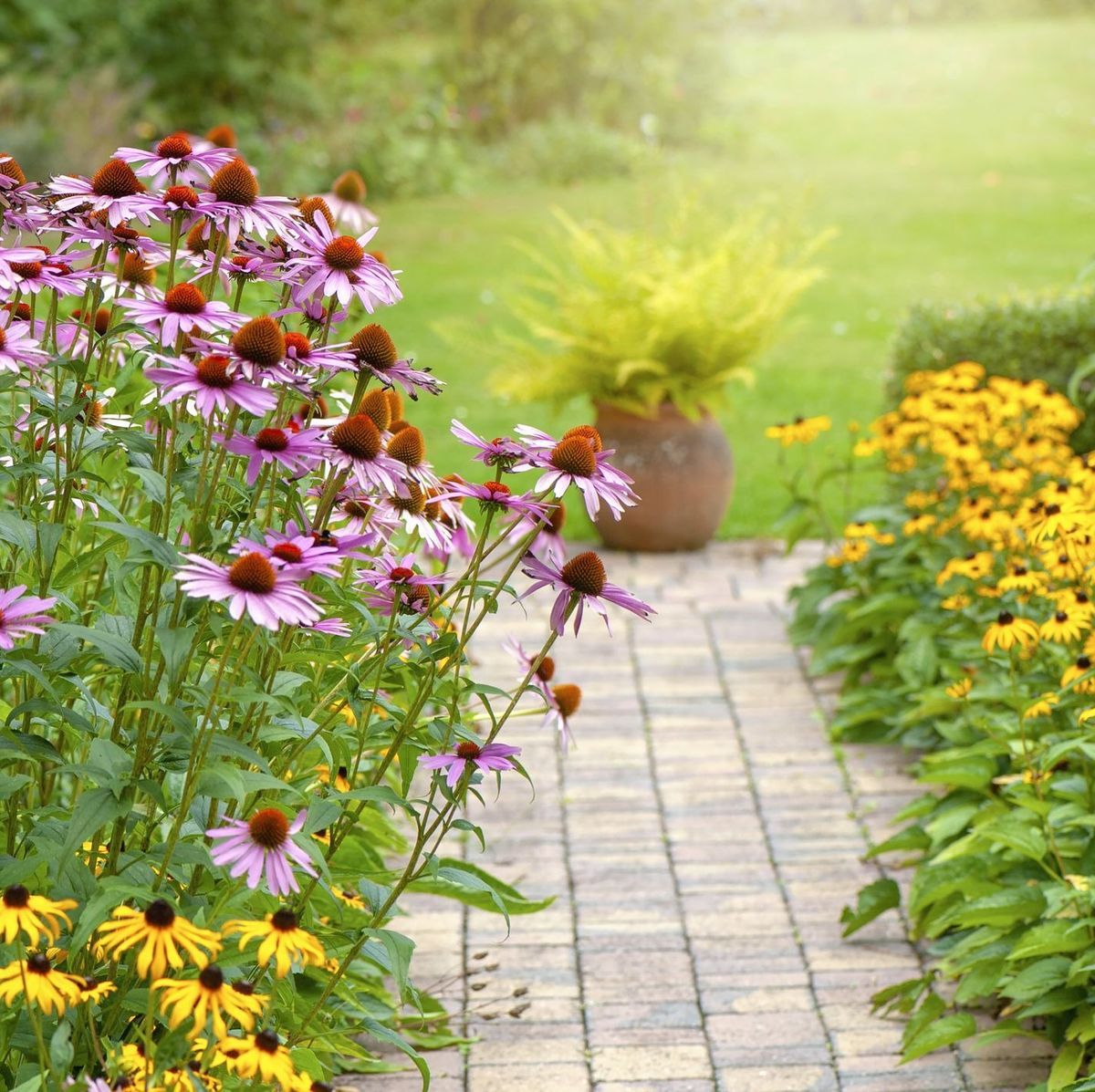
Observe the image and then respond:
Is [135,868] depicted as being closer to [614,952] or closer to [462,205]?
[614,952]

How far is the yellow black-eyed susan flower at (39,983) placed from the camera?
168 cm

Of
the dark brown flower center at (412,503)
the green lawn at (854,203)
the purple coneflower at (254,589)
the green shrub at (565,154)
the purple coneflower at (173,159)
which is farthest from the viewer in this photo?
the green shrub at (565,154)

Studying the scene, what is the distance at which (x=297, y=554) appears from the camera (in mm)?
1793

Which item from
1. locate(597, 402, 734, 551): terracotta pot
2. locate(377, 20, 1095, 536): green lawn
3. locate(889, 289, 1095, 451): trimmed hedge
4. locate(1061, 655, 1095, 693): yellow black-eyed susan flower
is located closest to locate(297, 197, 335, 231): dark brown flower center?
locate(1061, 655, 1095, 693): yellow black-eyed susan flower

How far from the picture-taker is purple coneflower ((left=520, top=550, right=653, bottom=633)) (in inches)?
78.2

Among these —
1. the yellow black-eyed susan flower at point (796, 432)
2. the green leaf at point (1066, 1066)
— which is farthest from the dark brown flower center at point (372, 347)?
the yellow black-eyed susan flower at point (796, 432)

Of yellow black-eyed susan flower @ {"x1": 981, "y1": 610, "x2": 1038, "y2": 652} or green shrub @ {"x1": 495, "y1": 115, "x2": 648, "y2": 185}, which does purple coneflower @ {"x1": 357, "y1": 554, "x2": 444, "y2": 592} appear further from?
green shrub @ {"x1": 495, "y1": 115, "x2": 648, "y2": 185}

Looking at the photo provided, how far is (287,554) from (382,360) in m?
0.32

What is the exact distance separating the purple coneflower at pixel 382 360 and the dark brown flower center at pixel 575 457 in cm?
17

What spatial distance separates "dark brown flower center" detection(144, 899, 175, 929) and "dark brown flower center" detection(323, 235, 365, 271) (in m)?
0.81

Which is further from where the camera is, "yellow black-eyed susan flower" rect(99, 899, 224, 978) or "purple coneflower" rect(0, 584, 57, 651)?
"purple coneflower" rect(0, 584, 57, 651)

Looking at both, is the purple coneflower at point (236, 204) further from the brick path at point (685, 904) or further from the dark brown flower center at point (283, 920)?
the brick path at point (685, 904)

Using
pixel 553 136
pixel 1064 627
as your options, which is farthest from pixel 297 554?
pixel 553 136

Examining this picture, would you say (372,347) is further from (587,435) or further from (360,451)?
(587,435)
